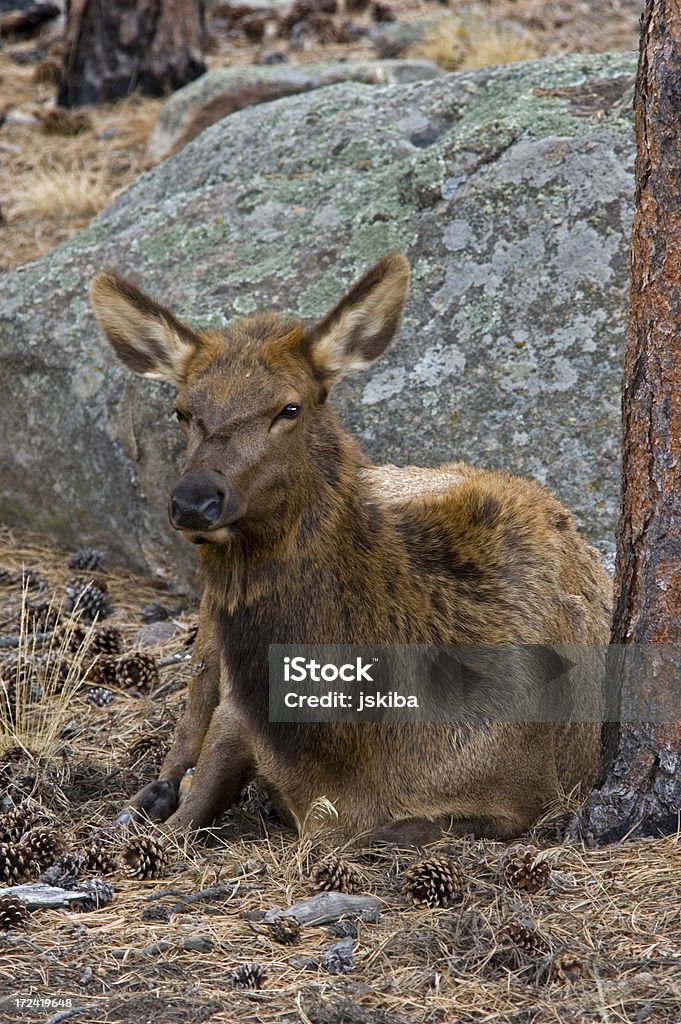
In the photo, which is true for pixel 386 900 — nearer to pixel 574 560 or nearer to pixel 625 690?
pixel 625 690

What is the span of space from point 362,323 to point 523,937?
7.70 feet

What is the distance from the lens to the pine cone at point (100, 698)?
6391mm

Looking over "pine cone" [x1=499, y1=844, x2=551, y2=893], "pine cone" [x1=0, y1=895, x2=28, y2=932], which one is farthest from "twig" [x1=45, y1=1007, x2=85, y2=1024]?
"pine cone" [x1=499, y1=844, x2=551, y2=893]

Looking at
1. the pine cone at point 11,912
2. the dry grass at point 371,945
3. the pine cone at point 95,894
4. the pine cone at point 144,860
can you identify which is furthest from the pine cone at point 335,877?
the pine cone at point 11,912

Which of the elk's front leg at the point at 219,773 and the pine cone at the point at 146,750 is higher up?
the elk's front leg at the point at 219,773

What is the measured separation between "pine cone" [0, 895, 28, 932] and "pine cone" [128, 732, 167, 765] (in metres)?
1.59

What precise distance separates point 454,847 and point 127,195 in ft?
19.2

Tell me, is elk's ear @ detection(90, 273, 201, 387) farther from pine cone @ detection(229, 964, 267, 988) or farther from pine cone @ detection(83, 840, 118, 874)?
pine cone @ detection(229, 964, 267, 988)

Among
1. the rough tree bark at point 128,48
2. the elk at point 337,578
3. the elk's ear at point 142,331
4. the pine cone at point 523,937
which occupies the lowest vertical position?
the pine cone at point 523,937

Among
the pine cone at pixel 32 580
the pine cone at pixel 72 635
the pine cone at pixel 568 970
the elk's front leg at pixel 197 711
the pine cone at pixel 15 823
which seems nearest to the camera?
the pine cone at pixel 568 970

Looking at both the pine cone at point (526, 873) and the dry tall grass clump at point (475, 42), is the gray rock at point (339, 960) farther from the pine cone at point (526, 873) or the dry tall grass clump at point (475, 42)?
the dry tall grass clump at point (475, 42)

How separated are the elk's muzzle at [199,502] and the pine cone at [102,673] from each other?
7.69 ft

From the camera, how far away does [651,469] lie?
454 cm

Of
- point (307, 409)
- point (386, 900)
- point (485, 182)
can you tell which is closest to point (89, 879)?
point (386, 900)
